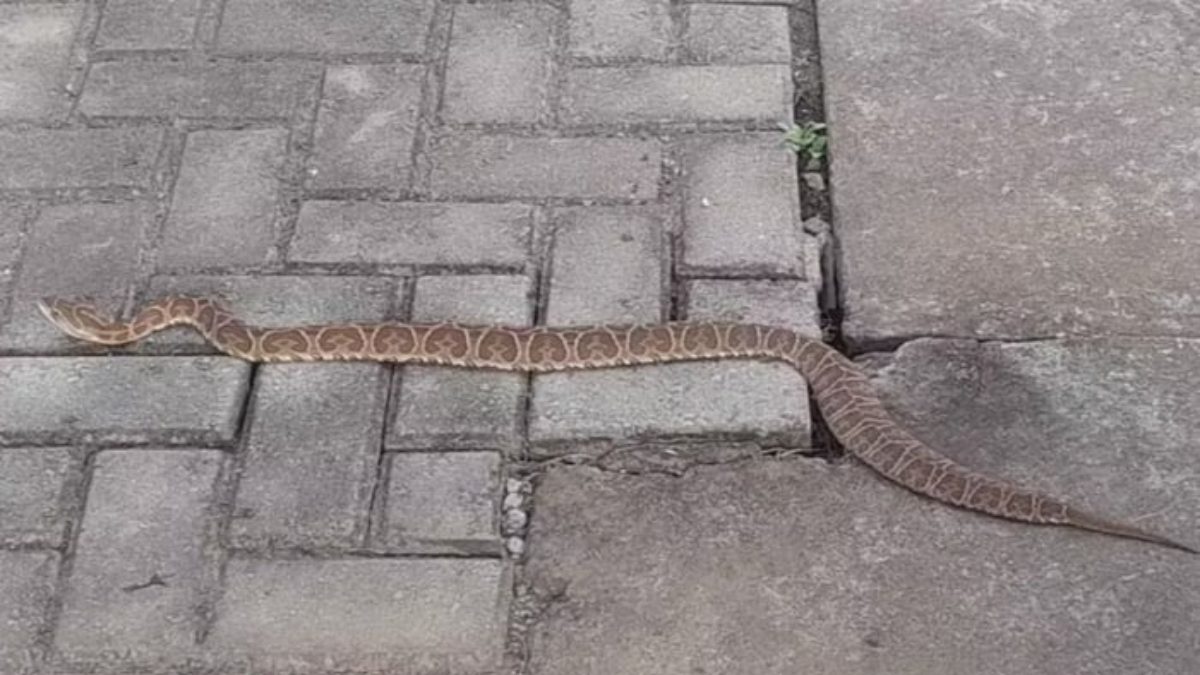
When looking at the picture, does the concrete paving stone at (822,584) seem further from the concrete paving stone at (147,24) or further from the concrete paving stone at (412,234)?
the concrete paving stone at (147,24)

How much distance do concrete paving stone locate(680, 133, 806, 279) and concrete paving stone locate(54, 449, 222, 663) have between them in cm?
163

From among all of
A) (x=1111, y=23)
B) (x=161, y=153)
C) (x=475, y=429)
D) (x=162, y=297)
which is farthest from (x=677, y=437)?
(x=1111, y=23)

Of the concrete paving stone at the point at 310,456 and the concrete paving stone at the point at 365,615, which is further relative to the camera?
the concrete paving stone at the point at 310,456

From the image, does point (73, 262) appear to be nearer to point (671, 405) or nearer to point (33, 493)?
point (33, 493)

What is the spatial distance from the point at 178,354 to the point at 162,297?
0.82 ft

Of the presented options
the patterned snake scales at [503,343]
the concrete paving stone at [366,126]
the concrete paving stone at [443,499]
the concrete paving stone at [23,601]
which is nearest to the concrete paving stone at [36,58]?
the concrete paving stone at [366,126]

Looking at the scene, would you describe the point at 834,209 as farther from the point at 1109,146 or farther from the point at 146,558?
the point at 146,558

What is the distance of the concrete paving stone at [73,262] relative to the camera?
18.0 feet

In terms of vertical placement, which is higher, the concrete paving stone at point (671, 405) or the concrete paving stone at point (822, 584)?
the concrete paving stone at point (671, 405)

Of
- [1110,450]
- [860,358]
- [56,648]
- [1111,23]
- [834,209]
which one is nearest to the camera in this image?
[56,648]

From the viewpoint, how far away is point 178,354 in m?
5.42

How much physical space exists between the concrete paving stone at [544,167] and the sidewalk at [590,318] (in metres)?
0.01

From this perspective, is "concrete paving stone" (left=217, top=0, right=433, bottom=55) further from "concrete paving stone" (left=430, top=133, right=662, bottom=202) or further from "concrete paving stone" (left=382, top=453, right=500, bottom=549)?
"concrete paving stone" (left=382, top=453, right=500, bottom=549)

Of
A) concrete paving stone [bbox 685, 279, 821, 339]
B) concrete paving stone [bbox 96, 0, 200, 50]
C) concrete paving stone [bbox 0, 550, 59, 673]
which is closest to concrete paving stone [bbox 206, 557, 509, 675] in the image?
concrete paving stone [bbox 0, 550, 59, 673]
